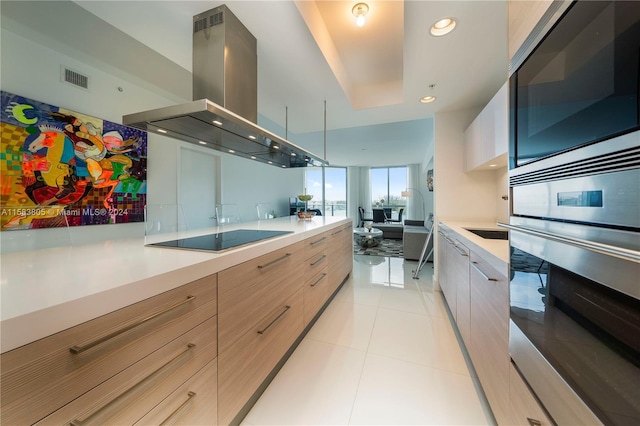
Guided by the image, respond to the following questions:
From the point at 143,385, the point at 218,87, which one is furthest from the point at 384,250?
the point at 143,385

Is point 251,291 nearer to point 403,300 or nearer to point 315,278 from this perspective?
point 315,278

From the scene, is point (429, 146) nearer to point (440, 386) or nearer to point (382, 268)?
point (382, 268)

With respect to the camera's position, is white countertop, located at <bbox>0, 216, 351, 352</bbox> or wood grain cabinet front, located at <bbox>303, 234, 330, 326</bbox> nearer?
white countertop, located at <bbox>0, 216, 351, 352</bbox>

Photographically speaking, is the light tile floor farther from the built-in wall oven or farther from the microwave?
the microwave

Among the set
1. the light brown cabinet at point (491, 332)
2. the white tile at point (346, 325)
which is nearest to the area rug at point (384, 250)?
the white tile at point (346, 325)

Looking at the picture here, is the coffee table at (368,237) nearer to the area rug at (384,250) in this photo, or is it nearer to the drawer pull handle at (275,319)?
the area rug at (384,250)

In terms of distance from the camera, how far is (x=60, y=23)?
176cm

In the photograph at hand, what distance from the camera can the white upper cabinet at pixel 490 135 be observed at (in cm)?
175

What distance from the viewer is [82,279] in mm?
688

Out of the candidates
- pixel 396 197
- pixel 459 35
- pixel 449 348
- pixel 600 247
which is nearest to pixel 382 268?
pixel 449 348

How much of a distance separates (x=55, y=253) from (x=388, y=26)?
269 cm

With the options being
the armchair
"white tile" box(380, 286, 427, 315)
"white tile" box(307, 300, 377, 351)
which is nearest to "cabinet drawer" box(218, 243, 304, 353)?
"white tile" box(307, 300, 377, 351)

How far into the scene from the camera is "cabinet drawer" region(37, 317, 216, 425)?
570mm

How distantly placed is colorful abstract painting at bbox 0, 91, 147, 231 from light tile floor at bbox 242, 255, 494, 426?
1.71 metres
